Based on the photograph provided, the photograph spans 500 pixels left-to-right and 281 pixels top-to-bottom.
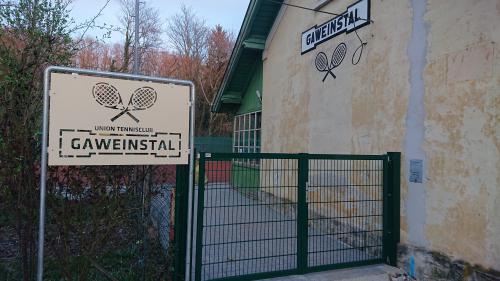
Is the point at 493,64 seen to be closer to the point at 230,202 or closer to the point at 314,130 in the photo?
the point at 230,202

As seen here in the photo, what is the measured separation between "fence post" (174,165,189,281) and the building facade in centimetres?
311

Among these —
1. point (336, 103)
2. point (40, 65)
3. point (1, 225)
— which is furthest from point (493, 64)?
point (1, 225)

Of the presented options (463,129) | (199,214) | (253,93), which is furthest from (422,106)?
(253,93)

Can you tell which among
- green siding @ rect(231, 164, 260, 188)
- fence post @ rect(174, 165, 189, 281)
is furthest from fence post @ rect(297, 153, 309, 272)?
fence post @ rect(174, 165, 189, 281)

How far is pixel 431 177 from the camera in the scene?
505 centimetres

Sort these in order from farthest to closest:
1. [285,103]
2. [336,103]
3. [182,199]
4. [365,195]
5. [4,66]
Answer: [285,103]
[336,103]
[365,195]
[182,199]
[4,66]

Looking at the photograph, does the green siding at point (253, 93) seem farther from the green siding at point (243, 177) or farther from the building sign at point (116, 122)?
the building sign at point (116, 122)

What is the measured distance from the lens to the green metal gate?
4.58 meters

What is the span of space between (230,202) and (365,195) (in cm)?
237

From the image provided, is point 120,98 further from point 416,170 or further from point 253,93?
point 253,93

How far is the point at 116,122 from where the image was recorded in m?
3.44

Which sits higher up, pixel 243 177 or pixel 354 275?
pixel 243 177

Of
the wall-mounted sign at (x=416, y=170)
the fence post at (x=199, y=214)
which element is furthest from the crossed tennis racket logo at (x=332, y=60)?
the fence post at (x=199, y=214)

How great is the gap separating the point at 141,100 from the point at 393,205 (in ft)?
12.7
